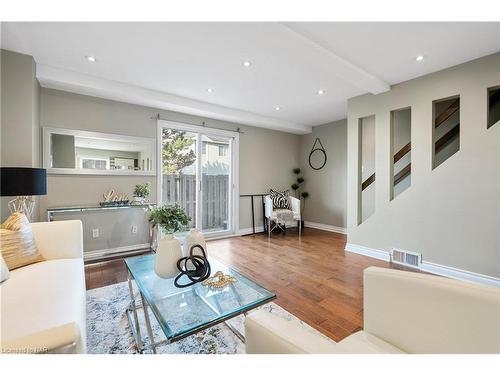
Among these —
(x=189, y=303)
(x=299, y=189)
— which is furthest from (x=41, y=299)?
(x=299, y=189)

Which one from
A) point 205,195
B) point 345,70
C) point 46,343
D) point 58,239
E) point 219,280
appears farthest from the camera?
point 205,195

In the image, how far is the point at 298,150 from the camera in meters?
5.75

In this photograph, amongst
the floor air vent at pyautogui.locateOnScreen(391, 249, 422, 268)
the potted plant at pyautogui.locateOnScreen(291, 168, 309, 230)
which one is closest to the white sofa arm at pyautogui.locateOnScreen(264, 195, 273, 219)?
the potted plant at pyautogui.locateOnScreen(291, 168, 309, 230)

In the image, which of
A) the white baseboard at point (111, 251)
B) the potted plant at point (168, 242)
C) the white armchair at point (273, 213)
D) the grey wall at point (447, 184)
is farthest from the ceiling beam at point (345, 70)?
the white baseboard at point (111, 251)

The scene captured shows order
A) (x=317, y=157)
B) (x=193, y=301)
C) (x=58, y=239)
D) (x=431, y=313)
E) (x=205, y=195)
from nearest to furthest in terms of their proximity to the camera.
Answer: (x=431, y=313)
(x=193, y=301)
(x=58, y=239)
(x=205, y=195)
(x=317, y=157)

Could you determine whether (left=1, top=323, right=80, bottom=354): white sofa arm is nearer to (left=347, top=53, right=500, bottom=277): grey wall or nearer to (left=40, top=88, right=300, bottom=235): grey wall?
(left=40, top=88, right=300, bottom=235): grey wall

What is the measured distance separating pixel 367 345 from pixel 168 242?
1.27m

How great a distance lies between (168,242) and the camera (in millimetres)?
1601

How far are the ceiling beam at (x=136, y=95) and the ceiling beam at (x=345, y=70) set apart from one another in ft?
6.60

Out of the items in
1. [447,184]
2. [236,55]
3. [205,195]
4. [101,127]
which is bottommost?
[205,195]

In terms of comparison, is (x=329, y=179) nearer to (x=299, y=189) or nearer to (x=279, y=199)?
(x=299, y=189)

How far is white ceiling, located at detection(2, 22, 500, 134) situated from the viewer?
1.96 m

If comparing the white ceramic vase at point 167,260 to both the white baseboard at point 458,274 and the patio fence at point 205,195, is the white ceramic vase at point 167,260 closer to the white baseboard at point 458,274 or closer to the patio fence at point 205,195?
the patio fence at point 205,195

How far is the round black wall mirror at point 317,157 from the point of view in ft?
17.1
